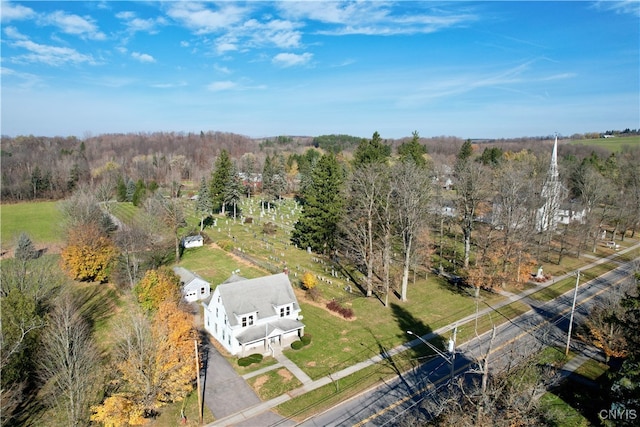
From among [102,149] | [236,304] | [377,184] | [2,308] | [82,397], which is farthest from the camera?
[102,149]

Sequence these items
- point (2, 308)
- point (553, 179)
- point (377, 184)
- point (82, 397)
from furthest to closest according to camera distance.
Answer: point (553, 179), point (377, 184), point (2, 308), point (82, 397)

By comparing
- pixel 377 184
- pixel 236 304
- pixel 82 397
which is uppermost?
pixel 377 184

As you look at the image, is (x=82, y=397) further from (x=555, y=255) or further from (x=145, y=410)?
(x=555, y=255)

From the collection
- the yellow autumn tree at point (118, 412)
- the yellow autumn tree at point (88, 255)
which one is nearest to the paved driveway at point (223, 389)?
the yellow autumn tree at point (118, 412)

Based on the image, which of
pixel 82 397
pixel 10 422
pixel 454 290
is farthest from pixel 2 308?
pixel 454 290

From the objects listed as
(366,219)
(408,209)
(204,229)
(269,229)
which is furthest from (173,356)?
(204,229)

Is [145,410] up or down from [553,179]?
down

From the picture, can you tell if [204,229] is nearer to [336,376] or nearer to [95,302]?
[95,302]
